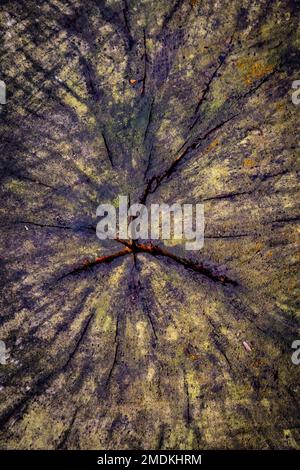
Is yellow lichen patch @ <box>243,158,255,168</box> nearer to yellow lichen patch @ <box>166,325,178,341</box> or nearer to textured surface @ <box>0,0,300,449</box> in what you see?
textured surface @ <box>0,0,300,449</box>

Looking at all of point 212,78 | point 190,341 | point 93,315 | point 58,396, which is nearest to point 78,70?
point 212,78

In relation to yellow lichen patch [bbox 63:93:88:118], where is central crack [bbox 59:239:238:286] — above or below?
below

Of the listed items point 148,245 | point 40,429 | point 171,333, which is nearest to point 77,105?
point 148,245

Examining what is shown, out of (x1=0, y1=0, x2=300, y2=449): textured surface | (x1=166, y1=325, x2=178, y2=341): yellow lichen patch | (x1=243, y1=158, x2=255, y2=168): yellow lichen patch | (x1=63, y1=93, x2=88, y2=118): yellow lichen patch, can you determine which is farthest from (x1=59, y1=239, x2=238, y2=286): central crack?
(x1=63, y1=93, x2=88, y2=118): yellow lichen patch

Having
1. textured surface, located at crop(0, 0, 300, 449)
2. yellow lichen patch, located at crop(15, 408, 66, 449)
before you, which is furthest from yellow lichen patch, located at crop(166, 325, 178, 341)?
yellow lichen patch, located at crop(15, 408, 66, 449)

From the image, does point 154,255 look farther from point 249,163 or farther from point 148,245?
point 249,163

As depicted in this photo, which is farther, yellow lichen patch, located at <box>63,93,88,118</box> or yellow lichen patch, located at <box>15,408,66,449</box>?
yellow lichen patch, located at <box>63,93,88,118</box>

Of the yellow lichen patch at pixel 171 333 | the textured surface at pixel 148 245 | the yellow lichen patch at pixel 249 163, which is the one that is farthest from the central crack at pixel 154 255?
the yellow lichen patch at pixel 249 163

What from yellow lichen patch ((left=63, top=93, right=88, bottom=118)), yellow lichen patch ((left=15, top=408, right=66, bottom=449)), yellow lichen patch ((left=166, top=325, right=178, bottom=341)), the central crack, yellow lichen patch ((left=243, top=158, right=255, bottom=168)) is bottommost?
yellow lichen patch ((left=15, top=408, right=66, bottom=449))

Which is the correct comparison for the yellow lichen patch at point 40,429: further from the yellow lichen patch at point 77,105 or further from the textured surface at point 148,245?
the yellow lichen patch at point 77,105
